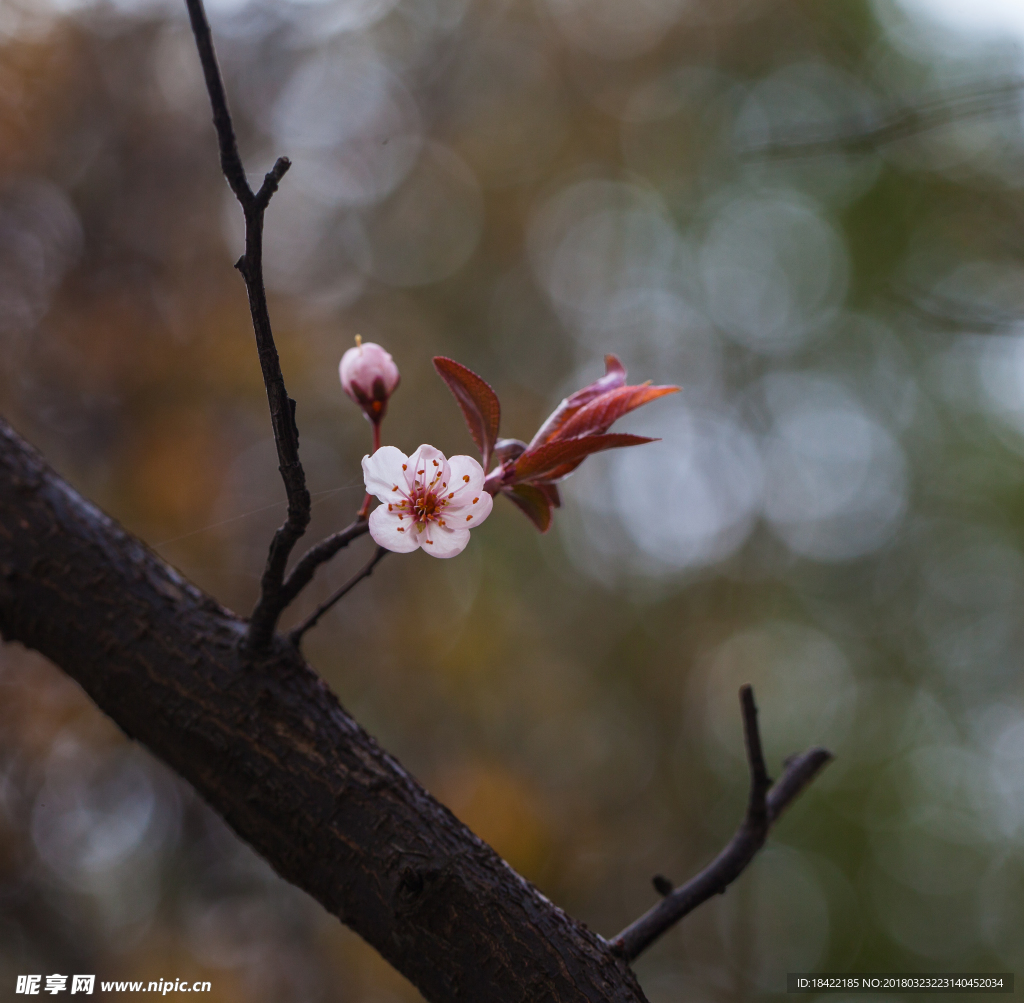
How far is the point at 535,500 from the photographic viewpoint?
80cm

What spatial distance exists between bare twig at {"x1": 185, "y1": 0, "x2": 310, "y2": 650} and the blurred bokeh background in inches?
102

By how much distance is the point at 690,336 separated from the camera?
4.36 meters

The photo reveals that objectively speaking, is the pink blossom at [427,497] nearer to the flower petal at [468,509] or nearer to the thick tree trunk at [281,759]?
the flower petal at [468,509]

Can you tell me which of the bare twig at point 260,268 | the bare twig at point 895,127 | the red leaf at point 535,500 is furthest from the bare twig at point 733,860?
the bare twig at point 895,127

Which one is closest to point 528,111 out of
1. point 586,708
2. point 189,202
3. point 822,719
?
point 189,202

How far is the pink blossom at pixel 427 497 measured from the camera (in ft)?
2.33

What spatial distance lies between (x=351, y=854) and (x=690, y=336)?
403 cm

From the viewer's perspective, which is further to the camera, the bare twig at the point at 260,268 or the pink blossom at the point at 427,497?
the pink blossom at the point at 427,497

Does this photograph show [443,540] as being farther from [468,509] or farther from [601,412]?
[601,412]

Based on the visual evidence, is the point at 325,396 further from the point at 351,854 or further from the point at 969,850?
the point at 969,850

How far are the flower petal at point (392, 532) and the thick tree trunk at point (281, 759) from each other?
240 millimetres

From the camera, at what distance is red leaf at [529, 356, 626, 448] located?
→ 83 cm

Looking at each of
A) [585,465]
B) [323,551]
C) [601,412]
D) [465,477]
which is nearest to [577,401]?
[601,412]

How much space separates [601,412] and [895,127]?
91 centimetres
